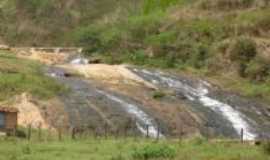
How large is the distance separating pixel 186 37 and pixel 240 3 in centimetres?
664

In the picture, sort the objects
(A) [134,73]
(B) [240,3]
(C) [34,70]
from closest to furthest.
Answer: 1. (C) [34,70]
2. (A) [134,73]
3. (B) [240,3]

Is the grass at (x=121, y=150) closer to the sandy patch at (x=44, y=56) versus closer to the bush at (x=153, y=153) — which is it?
the bush at (x=153, y=153)

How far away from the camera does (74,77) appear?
46.5 metres

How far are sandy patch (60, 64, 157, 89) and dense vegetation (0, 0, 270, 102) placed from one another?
5.44 meters

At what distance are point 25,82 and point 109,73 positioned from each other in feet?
27.6

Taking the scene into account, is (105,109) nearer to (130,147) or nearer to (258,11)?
(130,147)

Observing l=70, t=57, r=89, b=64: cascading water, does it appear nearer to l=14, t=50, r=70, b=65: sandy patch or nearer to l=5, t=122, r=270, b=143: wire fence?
l=14, t=50, r=70, b=65: sandy patch

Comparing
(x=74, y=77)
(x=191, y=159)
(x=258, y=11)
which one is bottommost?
(x=191, y=159)

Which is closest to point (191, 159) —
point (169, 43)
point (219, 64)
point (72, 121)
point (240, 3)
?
point (72, 121)

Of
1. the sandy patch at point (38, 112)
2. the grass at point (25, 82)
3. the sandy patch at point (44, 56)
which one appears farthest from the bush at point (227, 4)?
the sandy patch at point (38, 112)

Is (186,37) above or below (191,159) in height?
above

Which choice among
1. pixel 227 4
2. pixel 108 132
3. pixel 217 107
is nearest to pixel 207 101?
pixel 217 107

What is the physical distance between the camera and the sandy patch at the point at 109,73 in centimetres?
4553

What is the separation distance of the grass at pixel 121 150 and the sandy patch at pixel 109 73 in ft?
55.6
